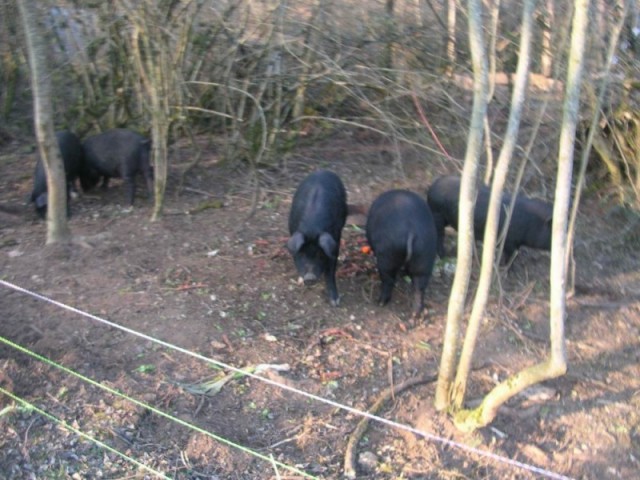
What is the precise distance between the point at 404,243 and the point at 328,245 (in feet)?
1.94

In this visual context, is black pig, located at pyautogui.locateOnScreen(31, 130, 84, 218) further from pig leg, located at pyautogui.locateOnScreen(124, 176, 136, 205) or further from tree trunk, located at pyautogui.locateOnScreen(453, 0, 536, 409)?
tree trunk, located at pyautogui.locateOnScreen(453, 0, 536, 409)

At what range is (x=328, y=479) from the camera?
411 cm

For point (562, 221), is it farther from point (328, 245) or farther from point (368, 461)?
point (328, 245)

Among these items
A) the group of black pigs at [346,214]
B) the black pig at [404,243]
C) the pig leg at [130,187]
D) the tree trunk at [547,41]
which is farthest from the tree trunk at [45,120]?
the tree trunk at [547,41]

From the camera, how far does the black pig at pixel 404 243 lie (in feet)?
19.3

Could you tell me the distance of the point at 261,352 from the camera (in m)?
5.16

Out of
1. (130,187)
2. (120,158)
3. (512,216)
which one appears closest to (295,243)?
(512,216)

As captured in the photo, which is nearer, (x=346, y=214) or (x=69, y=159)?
(x=346, y=214)

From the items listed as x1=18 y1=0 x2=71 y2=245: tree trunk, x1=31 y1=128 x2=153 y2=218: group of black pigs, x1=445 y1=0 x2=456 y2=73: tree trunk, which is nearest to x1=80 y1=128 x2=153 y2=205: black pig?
x1=31 y1=128 x2=153 y2=218: group of black pigs

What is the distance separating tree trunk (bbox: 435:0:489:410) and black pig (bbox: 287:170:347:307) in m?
1.74

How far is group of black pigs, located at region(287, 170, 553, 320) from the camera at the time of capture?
233 inches

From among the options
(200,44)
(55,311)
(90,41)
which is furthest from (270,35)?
(55,311)

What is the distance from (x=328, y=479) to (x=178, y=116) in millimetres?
4214

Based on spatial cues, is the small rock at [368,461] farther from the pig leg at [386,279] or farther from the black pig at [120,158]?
the black pig at [120,158]
